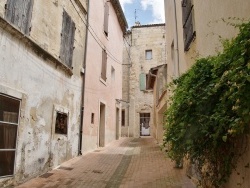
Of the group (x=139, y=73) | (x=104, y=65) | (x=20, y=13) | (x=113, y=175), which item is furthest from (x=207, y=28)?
(x=139, y=73)

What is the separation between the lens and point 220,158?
3.45m

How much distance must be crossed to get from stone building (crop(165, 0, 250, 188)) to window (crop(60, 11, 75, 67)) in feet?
12.1

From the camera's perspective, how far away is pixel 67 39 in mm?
8781

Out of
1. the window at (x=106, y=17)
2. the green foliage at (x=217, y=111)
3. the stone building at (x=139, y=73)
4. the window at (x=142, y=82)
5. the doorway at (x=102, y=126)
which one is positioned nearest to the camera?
the green foliage at (x=217, y=111)

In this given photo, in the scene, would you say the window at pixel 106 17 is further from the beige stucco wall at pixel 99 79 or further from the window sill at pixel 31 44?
the window sill at pixel 31 44

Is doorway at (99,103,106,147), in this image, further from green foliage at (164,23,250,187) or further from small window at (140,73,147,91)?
small window at (140,73,147,91)

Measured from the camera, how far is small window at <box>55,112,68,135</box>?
7883 mm

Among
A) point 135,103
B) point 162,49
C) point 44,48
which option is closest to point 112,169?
point 44,48

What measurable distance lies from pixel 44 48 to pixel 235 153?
18.6 ft

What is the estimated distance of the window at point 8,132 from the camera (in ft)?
16.8

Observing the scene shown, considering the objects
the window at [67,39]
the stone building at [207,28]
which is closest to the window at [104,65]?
the window at [67,39]

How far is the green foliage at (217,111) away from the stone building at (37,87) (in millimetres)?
3446

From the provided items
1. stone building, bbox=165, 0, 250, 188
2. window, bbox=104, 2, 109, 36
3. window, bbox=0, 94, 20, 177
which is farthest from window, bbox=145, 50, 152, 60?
window, bbox=0, 94, 20, 177

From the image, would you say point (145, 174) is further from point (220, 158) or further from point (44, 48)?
point (44, 48)
